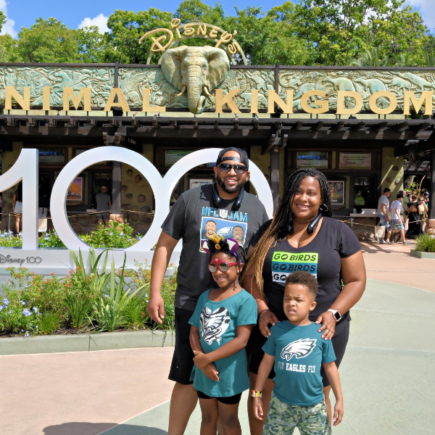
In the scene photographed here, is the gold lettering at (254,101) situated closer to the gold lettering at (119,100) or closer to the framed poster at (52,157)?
the gold lettering at (119,100)

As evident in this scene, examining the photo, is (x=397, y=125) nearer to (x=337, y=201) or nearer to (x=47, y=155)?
(x=337, y=201)

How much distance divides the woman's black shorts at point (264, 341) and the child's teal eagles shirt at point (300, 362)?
145 mm

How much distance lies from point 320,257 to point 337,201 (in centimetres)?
→ 1375

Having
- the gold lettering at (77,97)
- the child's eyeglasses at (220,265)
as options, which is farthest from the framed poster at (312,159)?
the child's eyeglasses at (220,265)

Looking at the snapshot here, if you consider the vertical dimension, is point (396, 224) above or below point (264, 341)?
above

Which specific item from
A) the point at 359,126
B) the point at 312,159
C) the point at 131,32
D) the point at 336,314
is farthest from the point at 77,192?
the point at 131,32

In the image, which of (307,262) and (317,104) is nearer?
(307,262)

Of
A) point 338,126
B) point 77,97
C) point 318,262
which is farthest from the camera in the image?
point 77,97

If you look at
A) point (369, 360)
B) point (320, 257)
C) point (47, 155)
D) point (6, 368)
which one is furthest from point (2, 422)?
point (47, 155)

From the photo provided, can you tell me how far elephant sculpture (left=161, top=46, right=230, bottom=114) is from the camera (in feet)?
45.6

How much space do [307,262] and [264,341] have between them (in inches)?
19.3

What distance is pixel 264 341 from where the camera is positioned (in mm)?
2385

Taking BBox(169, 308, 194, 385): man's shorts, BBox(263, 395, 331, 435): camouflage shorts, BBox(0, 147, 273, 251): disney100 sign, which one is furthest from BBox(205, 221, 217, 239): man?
BBox(0, 147, 273, 251): disney100 sign

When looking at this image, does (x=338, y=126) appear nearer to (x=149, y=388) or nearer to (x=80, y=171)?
(x=80, y=171)
